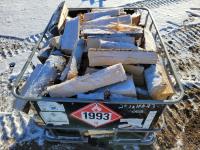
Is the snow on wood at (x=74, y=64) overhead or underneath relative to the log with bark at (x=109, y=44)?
underneath

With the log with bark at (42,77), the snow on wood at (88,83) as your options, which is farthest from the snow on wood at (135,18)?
the snow on wood at (88,83)

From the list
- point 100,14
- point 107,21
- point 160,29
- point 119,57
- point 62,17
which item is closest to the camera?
point 119,57

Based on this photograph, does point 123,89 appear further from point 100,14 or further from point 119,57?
point 100,14

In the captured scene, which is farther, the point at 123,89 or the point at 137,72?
the point at 137,72

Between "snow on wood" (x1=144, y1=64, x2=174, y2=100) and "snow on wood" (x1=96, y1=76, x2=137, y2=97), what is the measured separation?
0.66ft

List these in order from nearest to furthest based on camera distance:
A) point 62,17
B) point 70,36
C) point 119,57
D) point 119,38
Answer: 1. point 119,57
2. point 119,38
3. point 70,36
4. point 62,17

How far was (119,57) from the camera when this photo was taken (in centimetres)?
297

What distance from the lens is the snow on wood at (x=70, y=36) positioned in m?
3.40

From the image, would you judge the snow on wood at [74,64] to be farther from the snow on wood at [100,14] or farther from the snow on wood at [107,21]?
the snow on wood at [100,14]

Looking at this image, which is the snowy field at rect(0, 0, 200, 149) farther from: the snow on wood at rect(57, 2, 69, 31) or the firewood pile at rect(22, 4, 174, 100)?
the snow on wood at rect(57, 2, 69, 31)

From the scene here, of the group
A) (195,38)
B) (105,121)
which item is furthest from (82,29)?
(195,38)

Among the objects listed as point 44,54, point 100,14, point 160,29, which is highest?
point 100,14

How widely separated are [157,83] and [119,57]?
1.53ft

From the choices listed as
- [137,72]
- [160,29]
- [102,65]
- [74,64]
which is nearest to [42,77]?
[74,64]
